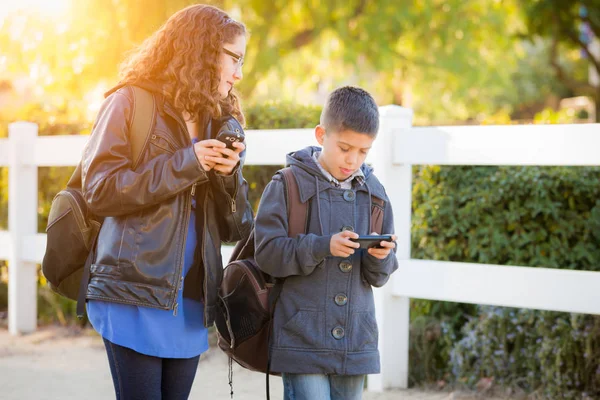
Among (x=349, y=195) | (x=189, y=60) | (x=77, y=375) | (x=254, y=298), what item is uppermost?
(x=189, y=60)

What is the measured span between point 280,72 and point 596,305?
44.6 feet

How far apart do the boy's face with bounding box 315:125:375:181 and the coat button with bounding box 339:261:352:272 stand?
30 cm

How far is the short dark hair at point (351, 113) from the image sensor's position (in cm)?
255


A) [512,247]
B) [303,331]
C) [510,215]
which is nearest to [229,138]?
[303,331]

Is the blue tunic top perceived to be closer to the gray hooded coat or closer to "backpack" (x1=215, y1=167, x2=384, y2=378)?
"backpack" (x1=215, y1=167, x2=384, y2=378)

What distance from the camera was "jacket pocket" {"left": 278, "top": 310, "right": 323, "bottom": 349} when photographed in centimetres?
252

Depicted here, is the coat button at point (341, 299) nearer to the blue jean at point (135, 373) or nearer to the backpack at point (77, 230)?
the blue jean at point (135, 373)

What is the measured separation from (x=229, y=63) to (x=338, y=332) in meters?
1.00

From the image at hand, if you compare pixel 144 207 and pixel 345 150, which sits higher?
pixel 345 150

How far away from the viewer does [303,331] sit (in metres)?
2.53

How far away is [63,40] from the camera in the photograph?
1373 cm

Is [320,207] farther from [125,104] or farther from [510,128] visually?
[510,128]

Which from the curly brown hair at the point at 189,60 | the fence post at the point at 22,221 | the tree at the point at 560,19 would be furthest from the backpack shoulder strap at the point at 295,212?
the tree at the point at 560,19

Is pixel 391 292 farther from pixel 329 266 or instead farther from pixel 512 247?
pixel 329 266
